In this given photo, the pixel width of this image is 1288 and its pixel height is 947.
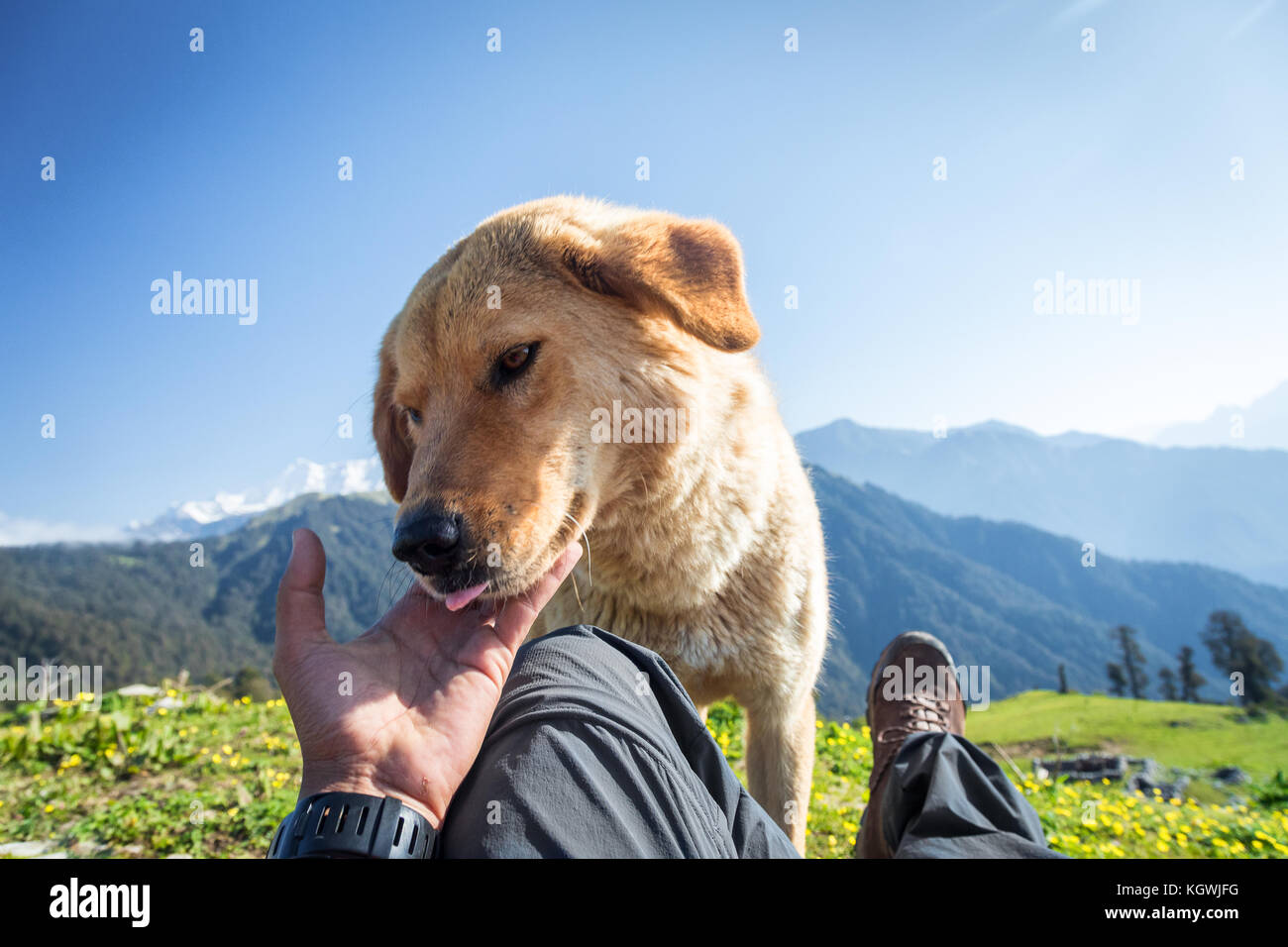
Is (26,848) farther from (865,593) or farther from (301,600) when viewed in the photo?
(865,593)

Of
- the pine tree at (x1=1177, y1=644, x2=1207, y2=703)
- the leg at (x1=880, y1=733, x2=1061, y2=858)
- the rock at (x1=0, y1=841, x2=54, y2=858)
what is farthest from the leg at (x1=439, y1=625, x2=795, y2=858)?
the pine tree at (x1=1177, y1=644, x2=1207, y2=703)

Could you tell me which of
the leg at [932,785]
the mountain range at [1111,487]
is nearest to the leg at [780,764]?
the leg at [932,785]

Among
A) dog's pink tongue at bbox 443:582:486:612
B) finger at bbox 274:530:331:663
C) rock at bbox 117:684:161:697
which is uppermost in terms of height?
finger at bbox 274:530:331:663

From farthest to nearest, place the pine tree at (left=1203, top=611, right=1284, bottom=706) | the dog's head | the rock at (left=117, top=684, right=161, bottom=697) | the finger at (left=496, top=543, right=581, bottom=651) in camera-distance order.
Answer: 1. the pine tree at (left=1203, top=611, right=1284, bottom=706)
2. the rock at (left=117, top=684, right=161, bottom=697)
3. the dog's head
4. the finger at (left=496, top=543, right=581, bottom=651)

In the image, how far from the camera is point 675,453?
2.86 meters

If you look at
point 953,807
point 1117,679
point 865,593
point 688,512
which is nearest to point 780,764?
point 953,807

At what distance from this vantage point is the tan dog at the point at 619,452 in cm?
236

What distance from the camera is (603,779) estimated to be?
1516 mm

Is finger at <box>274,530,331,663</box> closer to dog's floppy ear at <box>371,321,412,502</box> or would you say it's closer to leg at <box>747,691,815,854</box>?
dog's floppy ear at <box>371,321,412,502</box>

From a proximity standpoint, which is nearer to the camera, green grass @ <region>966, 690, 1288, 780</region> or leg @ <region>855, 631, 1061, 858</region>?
leg @ <region>855, 631, 1061, 858</region>

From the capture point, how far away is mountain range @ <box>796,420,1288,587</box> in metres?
148

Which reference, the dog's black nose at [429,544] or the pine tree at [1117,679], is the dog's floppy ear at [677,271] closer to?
the dog's black nose at [429,544]

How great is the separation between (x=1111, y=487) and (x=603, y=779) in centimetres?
21214
